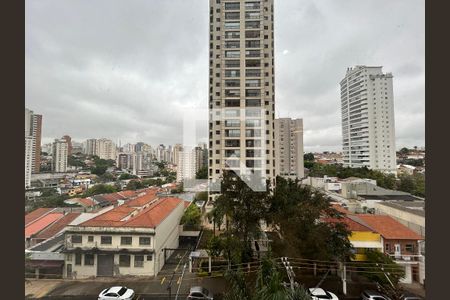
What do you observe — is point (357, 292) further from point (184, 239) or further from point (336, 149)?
point (184, 239)

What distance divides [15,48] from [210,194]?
8.27 ft

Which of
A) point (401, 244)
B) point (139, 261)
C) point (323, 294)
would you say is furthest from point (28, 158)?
point (401, 244)

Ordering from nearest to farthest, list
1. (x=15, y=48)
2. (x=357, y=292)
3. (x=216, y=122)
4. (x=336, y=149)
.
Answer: (x=15, y=48)
(x=357, y=292)
(x=336, y=149)
(x=216, y=122)

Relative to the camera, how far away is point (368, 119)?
2428mm

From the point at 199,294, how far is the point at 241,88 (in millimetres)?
2997

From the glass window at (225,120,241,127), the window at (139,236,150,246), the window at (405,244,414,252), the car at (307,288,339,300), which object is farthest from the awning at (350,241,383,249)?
the window at (139,236,150,246)

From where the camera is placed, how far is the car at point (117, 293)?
7.00 feet

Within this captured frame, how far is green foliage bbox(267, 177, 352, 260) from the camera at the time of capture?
240 cm

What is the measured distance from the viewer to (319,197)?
2.58 metres

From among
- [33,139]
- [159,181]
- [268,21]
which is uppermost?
[268,21]

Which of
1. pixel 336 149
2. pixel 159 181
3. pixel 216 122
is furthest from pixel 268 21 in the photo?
pixel 159 181

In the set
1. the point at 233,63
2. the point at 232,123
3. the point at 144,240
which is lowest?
the point at 144,240

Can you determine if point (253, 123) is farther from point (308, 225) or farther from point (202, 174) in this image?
point (308, 225)

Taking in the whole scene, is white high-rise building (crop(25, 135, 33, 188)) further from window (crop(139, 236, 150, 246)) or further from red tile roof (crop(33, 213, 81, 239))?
window (crop(139, 236, 150, 246))
